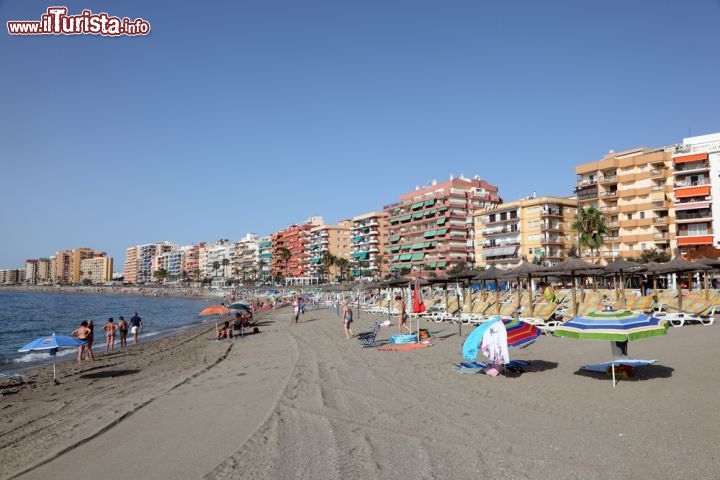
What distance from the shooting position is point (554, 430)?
21.3ft

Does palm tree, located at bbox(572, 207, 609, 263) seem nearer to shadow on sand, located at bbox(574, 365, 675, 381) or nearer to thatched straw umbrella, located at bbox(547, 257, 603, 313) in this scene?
thatched straw umbrella, located at bbox(547, 257, 603, 313)

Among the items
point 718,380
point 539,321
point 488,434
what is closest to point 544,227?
point 539,321

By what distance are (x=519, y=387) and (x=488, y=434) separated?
2.86 metres

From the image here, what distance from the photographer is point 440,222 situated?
3071 inches

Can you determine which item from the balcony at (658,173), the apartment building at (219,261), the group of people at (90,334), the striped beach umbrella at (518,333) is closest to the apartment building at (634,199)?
the balcony at (658,173)

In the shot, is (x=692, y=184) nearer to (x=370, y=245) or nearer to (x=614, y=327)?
(x=614, y=327)

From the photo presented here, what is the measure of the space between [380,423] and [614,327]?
4578 mm

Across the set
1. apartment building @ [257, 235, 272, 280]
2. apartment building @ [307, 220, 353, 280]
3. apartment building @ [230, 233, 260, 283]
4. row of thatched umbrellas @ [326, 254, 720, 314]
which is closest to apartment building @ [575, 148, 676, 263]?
row of thatched umbrellas @ [326, 254, 720, 314]

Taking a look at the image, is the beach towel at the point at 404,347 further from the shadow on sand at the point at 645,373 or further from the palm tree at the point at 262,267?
the palm tree at the point at 262,267

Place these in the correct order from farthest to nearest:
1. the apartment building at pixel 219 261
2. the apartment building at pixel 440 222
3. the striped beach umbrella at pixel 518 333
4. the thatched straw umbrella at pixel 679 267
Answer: the apartment building at pixel 219 261, the apartment building at pixel 440 222, the thatched straw umbrella at pixel 679 267, the striped beach umbrella at pixel 518 333

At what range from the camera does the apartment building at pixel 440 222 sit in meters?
76.7

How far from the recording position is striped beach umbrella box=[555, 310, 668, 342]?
27.8 ft

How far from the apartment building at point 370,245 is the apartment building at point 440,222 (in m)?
13.3

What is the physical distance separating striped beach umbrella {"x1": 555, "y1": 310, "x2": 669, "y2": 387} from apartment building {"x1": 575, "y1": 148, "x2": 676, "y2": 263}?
159 ft
